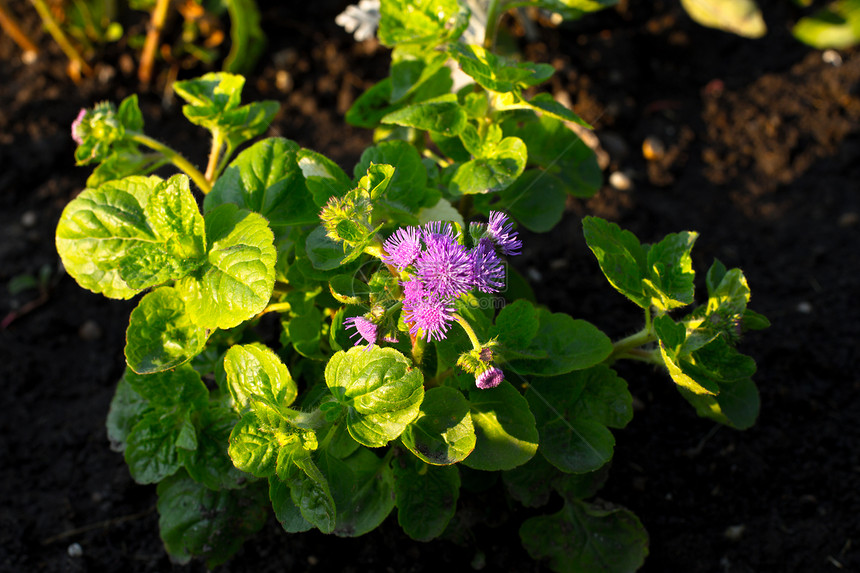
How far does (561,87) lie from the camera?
141 inches

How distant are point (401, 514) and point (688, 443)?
4.01ft

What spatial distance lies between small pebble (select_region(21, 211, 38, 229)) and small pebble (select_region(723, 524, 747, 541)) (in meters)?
3.24

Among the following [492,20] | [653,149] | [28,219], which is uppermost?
[492,20]

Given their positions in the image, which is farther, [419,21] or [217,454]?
[419,21]

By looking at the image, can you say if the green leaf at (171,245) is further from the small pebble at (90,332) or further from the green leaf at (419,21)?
the small pebble at (90,332)

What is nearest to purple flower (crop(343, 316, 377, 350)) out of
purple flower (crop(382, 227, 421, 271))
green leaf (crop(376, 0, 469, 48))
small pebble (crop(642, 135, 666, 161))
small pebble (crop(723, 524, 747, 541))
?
purple flower (crop(382, 227, 421, 271))

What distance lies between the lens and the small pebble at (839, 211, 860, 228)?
10.3 feet

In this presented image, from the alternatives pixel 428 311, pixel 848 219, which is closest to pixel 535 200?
pixel 428 311

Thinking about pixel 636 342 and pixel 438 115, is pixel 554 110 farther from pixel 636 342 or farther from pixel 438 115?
pixel 636 342

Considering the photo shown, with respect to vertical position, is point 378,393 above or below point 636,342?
above

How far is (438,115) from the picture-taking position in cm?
187

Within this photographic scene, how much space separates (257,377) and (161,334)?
0.29 metres

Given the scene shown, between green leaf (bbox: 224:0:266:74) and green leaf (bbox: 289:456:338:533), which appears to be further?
green leaf (bbox: 224:0:266:74)

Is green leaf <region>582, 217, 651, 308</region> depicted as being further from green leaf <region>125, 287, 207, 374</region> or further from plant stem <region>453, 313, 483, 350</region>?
green leaf <region>125, 287, 207, 374</region>
